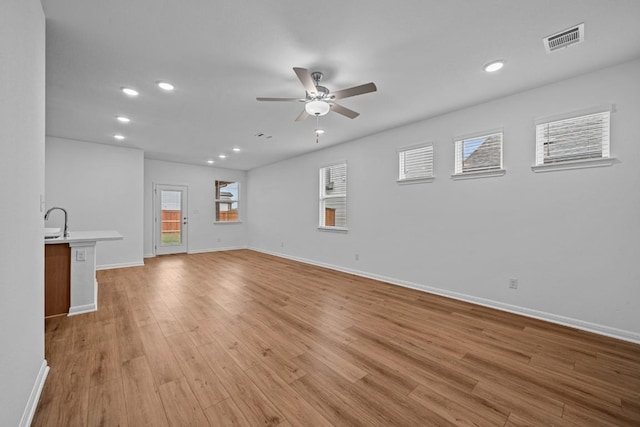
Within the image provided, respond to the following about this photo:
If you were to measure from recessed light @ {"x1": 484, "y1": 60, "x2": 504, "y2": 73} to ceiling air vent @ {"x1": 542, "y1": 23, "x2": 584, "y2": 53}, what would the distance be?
35 cm

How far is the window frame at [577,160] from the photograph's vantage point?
102 inches

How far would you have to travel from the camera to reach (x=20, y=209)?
4.52 ft

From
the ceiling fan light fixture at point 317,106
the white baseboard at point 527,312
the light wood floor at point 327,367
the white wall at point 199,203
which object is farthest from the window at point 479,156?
A: the white wall at point 199,203

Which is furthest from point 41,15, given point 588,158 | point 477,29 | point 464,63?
point 588,158

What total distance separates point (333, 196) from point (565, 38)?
4.16 m

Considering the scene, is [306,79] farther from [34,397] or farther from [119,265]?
[119,265]

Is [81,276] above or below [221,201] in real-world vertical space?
below

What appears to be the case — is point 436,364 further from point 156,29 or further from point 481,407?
point 156,29

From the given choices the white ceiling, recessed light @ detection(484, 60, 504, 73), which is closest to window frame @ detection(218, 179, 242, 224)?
the white ceiling

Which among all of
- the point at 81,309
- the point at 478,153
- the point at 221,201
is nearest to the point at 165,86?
the point at 81,309

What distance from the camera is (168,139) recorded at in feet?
17.0

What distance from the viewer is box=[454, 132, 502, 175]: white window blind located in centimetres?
338

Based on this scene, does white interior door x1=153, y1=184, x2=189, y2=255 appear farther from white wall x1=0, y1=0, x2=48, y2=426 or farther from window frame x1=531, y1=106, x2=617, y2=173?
window frame x1=531, y1=106, x2=617, y2=173

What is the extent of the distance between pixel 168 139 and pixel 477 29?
5.48 m
